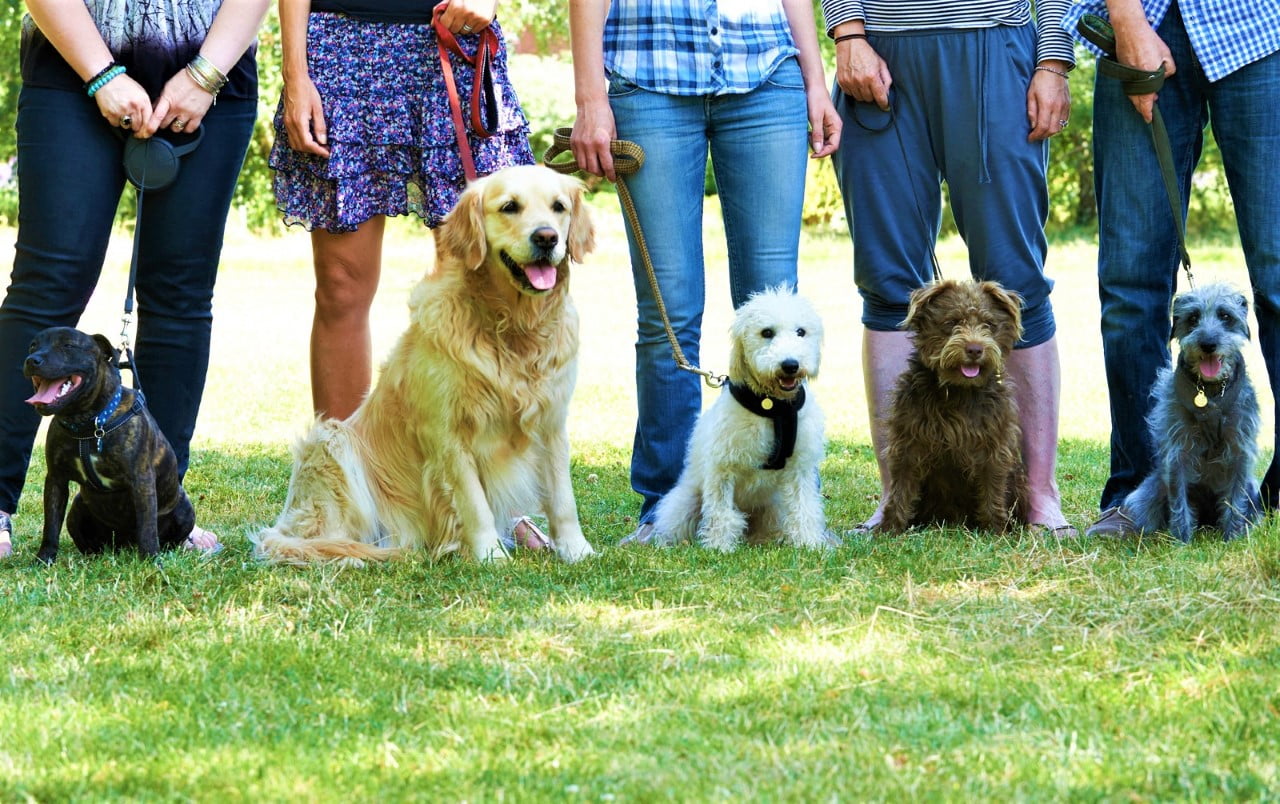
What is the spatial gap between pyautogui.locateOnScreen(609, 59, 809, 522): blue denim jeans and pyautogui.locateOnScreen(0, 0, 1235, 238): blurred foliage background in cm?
1966

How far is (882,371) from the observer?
5.27 m

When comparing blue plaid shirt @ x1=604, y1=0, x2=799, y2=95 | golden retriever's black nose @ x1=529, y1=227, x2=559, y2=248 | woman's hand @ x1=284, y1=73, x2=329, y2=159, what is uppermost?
blue plaid shirt @ x1=604, y1=0, x2=799, y2=95

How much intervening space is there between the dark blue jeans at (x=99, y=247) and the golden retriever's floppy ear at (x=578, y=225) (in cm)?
115

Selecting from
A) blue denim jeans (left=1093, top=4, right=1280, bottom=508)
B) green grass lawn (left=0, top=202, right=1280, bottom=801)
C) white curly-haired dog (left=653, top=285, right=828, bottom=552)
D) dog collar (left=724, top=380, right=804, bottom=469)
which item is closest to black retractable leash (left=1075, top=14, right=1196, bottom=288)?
blue denim jeans (left=1093, top=4, right=1280, bottom=508)

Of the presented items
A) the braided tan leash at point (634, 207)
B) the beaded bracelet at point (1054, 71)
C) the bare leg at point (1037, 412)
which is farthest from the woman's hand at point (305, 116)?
the bare leg at point (1037, 412)

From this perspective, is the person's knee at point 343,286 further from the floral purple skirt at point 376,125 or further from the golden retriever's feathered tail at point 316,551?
the golden retriever's feathered tail at point 316,551

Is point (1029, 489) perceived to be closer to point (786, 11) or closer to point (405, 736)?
point (786, 11)

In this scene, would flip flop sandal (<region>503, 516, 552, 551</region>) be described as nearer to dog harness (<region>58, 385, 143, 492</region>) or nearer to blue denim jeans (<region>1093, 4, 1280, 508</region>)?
dog harness (<region>58, 385, 143, 492</region>)

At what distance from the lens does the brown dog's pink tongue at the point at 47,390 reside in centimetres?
409

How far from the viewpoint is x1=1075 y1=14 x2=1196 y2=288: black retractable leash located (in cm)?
453

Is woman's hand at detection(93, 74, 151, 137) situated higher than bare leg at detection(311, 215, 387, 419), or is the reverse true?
woman's hand at detection(93, 74, 151, 137)

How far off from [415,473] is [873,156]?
1956 millimetres

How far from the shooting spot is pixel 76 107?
14.3 ft

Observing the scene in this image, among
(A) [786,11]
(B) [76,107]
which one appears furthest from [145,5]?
(A) [786,11]
